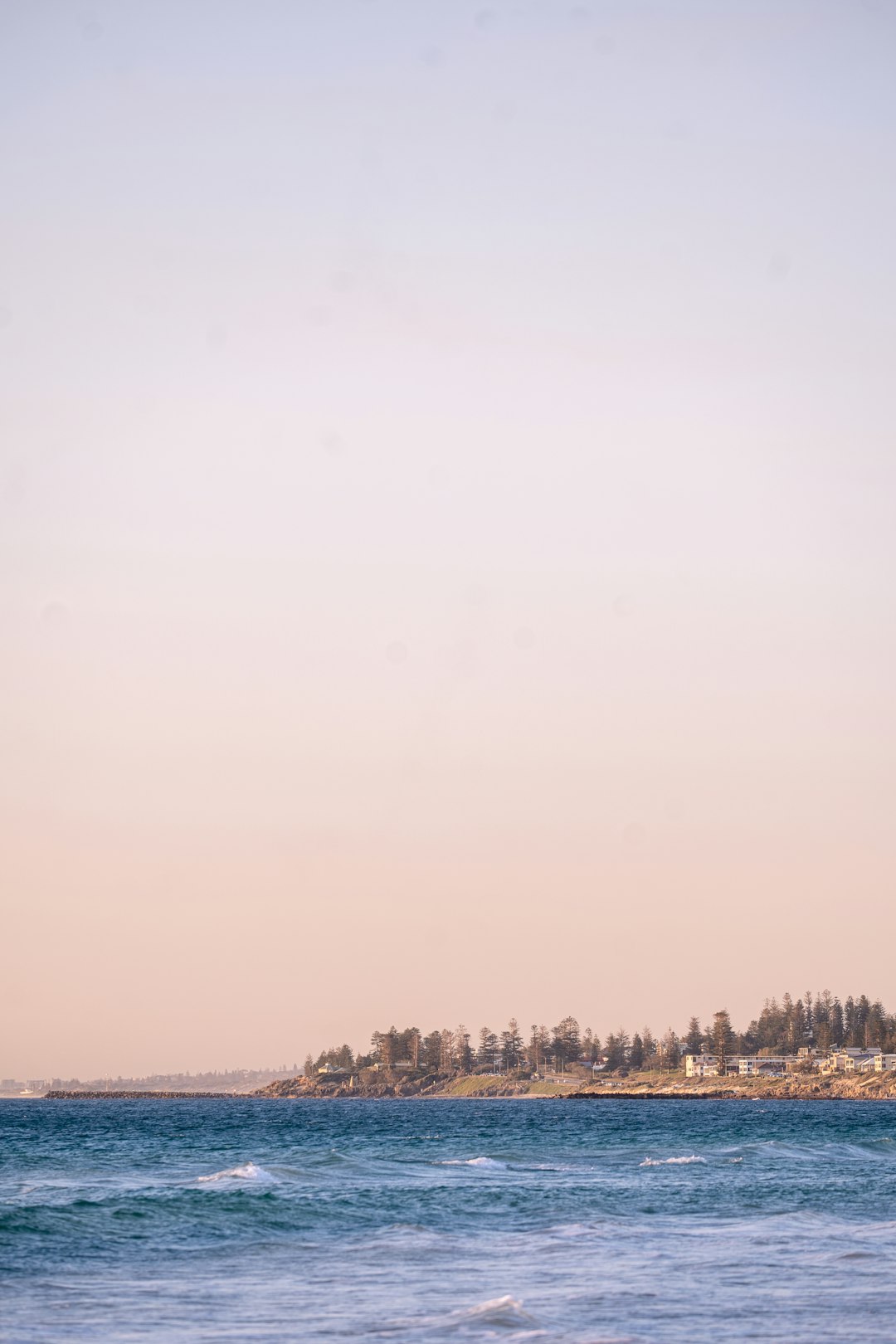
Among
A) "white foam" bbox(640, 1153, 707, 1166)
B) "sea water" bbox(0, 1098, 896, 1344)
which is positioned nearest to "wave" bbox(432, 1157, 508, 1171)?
"sea water" bbox(0, 1098, 896, 1344)

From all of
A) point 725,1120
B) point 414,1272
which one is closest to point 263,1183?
point 414,1272

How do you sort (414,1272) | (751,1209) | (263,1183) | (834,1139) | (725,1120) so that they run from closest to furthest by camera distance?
(414,1272)
(751,1209)
(263,1183)
(834,1139)
(725,1120)

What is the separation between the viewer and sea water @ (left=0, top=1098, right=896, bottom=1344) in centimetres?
2658

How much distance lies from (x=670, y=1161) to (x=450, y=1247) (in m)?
34.9

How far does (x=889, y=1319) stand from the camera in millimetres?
26438

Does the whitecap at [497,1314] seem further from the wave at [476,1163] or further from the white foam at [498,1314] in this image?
the wave at [476,1163]

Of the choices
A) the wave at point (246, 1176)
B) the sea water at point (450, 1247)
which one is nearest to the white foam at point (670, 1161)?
the sea water at point (450, 1247)

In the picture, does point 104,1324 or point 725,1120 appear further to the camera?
point 725,1120

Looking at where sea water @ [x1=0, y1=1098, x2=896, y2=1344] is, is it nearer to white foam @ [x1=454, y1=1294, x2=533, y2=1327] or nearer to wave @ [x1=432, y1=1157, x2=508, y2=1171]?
white foam @ [x1=454, y1=1294, x2=533, y2=1327]

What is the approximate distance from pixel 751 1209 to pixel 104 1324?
26.1 meters

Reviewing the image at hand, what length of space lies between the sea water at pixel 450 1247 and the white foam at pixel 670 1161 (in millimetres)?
309

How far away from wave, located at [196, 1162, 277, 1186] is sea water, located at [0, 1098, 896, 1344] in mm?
246

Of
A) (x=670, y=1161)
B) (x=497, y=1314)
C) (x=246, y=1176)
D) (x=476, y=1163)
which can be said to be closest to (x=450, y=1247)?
(x=497, y=1314)

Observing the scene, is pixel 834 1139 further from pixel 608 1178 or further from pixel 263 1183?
pixel 263 1183
